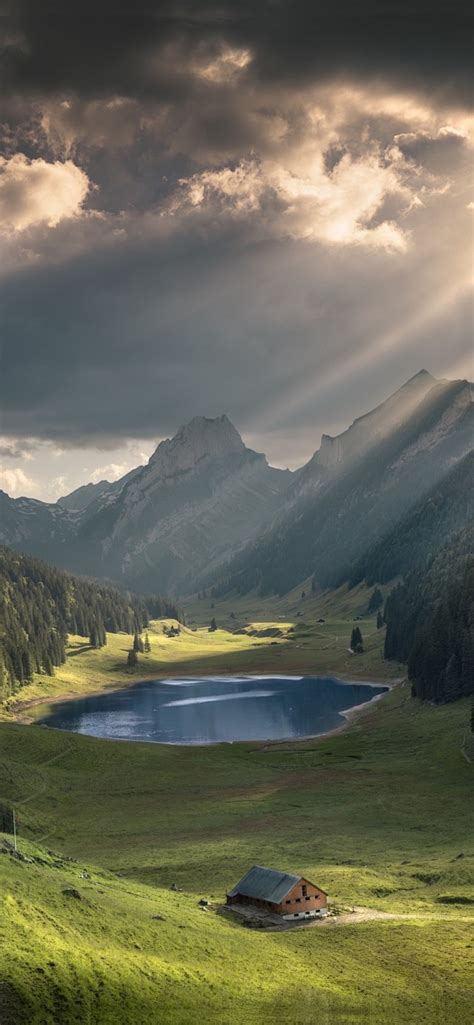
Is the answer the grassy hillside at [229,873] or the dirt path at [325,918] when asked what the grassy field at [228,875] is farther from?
the dirt path at [325,918]

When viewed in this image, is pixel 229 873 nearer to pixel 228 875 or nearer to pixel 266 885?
pixel 228 875

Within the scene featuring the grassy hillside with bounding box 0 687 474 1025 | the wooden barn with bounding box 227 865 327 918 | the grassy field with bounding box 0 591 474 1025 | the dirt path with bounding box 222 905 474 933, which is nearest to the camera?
the grassy field with bounding box 0 591 474 1025

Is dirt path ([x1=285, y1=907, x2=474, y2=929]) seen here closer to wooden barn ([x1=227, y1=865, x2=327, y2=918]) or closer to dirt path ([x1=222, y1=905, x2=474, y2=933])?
dirt path ([x1=222, y1=905, x2=474, y2=933])

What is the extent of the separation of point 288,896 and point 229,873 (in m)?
15.7

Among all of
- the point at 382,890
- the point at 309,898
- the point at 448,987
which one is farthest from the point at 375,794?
the point at 448,987

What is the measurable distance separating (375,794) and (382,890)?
150 ft

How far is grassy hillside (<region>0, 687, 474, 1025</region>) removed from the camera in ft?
152

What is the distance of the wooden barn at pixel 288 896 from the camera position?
69000 mm

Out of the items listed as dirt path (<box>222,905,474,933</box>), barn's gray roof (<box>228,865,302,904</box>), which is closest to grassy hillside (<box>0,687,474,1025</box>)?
dirt path (<box>222,905,474,933</box>)

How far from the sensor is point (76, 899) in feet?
183

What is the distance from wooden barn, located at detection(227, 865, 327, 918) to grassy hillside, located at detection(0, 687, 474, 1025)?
3.71m

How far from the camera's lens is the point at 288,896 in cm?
6894

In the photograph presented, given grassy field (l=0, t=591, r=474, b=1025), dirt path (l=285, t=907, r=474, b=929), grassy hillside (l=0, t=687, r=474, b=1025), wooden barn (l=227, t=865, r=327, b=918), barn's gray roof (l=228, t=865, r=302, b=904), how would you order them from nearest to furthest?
grassy field (l=0, t=591, r=474, b=1025), grassy hillside (l=0, t=687, r=474, b=1025), dirt path (l=285, t=907, r=474, b=929), wooden barn (l=227, t=865, r=327, b=918), barn's gray roof (l=228, t=865, r=302, b=904)

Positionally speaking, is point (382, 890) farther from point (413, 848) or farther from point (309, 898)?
point (413, 848)
